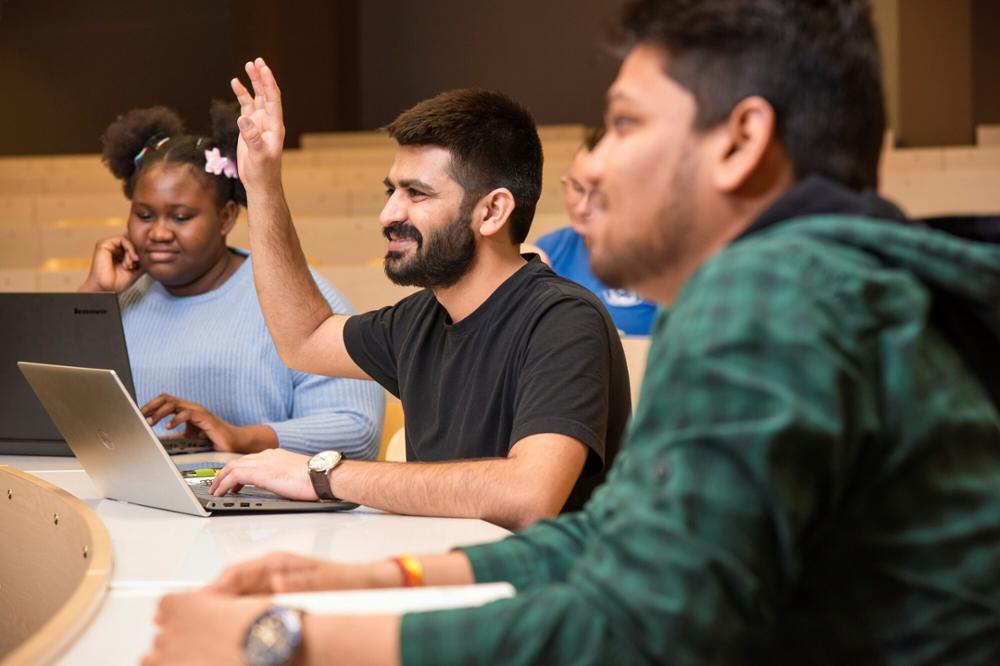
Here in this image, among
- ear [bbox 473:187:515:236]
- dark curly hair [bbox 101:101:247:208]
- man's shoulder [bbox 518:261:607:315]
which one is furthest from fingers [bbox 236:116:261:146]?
dark curly hair [bbox 101:101:247:208]

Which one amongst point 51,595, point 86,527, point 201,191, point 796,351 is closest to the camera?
point 796,351

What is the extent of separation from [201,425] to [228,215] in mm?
609

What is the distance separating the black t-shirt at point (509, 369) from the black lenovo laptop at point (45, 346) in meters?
0.39

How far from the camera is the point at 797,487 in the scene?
0.63 meters

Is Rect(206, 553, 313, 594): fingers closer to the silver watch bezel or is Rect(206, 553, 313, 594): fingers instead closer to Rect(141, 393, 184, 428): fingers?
the silver watch bezel

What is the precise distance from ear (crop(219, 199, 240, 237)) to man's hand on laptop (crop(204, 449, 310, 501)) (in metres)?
1.07

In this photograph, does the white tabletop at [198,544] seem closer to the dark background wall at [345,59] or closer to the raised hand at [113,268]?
the raised hand at [113,268]

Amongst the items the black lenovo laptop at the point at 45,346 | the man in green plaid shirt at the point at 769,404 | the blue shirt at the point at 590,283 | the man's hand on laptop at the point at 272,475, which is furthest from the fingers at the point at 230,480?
the blue shirt at the point at 590,283

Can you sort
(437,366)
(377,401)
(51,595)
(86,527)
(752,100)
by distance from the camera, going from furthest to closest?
1. (377,401)
2. (437,366)
3. (51,595)
4. (86,527)
5. (752,100)

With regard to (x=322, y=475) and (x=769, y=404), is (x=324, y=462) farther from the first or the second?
(x=769, y=404)

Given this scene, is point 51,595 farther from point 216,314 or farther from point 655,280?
point 216,314

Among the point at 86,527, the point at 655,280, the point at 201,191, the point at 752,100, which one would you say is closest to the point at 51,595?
the point at 86,527

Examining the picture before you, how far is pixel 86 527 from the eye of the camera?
4.05 ft

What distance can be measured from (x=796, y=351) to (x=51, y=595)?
1.04 m
